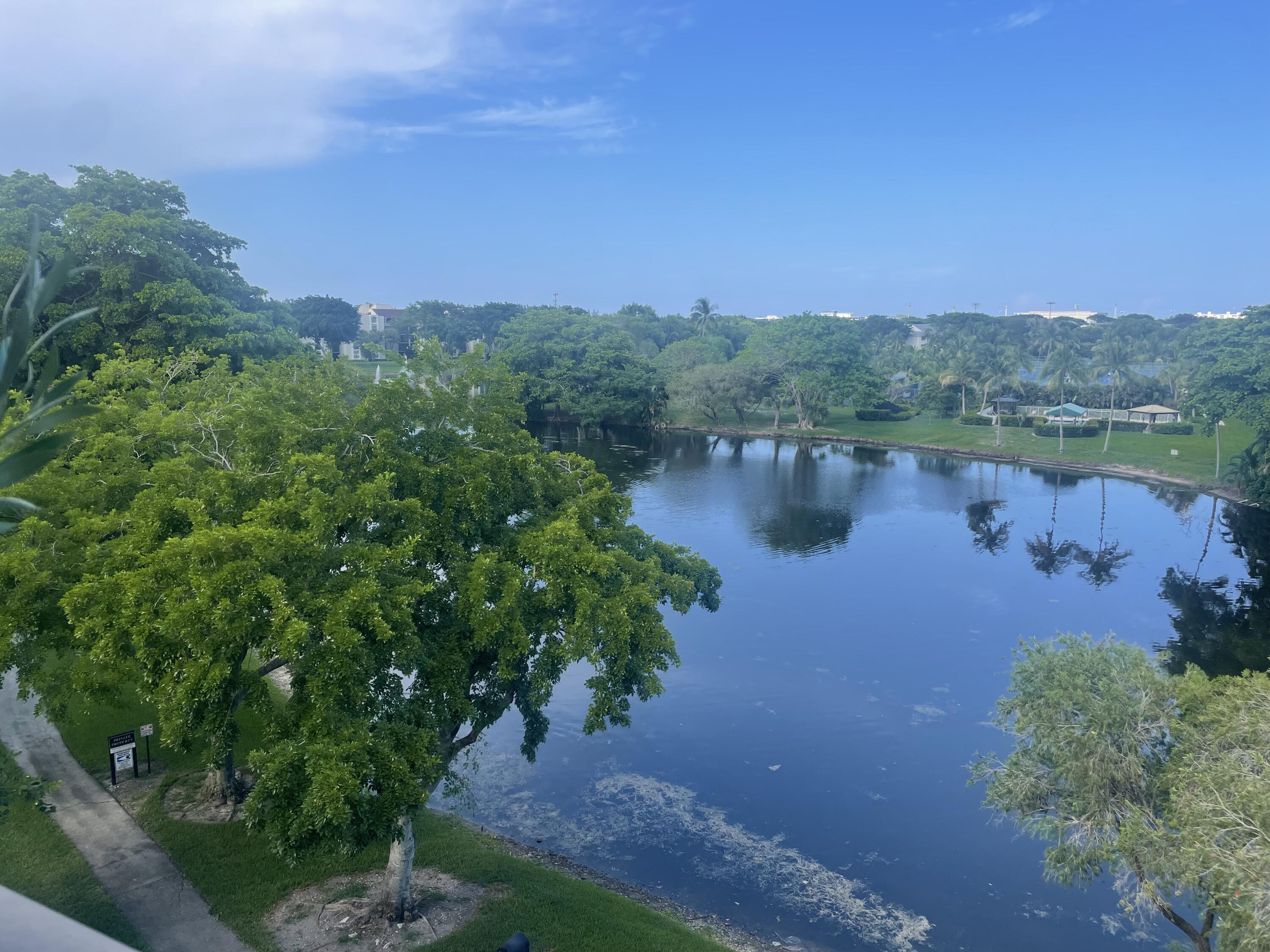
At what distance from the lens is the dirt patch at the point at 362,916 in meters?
13.2

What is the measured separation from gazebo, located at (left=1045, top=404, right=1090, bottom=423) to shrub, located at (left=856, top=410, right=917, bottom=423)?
12.8 meters

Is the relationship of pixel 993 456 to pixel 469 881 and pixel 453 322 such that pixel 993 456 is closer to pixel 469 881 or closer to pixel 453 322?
pixel 469 881

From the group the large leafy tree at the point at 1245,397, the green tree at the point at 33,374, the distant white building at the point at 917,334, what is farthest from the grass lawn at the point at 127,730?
the distant white building at the point at 917,334

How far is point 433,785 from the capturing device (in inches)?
514

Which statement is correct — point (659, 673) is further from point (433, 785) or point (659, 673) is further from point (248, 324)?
point (248, 324)

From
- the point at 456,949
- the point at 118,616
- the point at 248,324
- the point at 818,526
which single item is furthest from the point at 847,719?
the point at 248,324

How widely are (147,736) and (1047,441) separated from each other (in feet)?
232

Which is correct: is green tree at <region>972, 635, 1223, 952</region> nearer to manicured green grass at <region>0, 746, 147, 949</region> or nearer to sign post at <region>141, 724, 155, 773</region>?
manicured green grass at <region>0, 746, 147, 949</region>

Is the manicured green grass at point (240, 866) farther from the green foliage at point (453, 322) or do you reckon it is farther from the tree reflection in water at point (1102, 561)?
the green foliage at point (453, 322)

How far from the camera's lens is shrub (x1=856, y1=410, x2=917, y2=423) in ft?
281

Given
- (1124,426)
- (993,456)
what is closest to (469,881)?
(993,456)

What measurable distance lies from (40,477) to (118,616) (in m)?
5.10

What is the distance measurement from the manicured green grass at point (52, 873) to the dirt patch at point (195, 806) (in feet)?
5.88

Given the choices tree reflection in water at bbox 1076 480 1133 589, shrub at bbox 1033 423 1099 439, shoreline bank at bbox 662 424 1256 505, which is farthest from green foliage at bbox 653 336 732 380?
tree reflection in water at bbox 1076 480 1133 589
